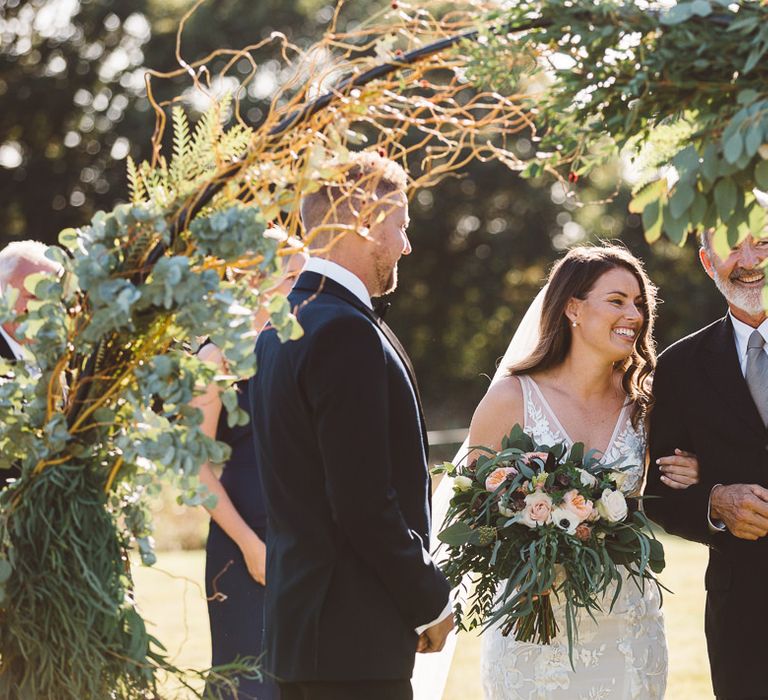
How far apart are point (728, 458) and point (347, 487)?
1.77m

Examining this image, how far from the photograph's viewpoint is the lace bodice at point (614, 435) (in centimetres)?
466

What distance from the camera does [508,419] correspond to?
477cm

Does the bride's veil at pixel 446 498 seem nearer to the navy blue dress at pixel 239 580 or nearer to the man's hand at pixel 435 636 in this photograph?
the navy blue dress at pixel 239 580

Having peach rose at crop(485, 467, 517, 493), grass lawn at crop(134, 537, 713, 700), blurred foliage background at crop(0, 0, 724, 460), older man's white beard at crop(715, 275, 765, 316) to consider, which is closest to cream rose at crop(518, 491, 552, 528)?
peach rose at crop(485, 467, 517, 493)

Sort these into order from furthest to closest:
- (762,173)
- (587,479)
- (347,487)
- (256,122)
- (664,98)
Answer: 1. (256,122)
2. (587,479)
3. (347,487)
4. (664,98)
5. (762,173)

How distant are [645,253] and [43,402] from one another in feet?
102

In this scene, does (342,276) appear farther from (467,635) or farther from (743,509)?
(467,635)

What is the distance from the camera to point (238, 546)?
4.47 meters

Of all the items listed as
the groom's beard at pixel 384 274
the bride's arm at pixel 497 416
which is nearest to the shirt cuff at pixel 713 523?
the bride's arm at pixel 497 416

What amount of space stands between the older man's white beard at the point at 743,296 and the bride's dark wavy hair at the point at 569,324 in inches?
13.0

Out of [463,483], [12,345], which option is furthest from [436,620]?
[12,345]

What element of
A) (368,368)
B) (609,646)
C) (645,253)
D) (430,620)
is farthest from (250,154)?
(645,253)

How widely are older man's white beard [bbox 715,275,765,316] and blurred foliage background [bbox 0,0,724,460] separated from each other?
20.0 metres

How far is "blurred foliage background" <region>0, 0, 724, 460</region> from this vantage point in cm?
2686
